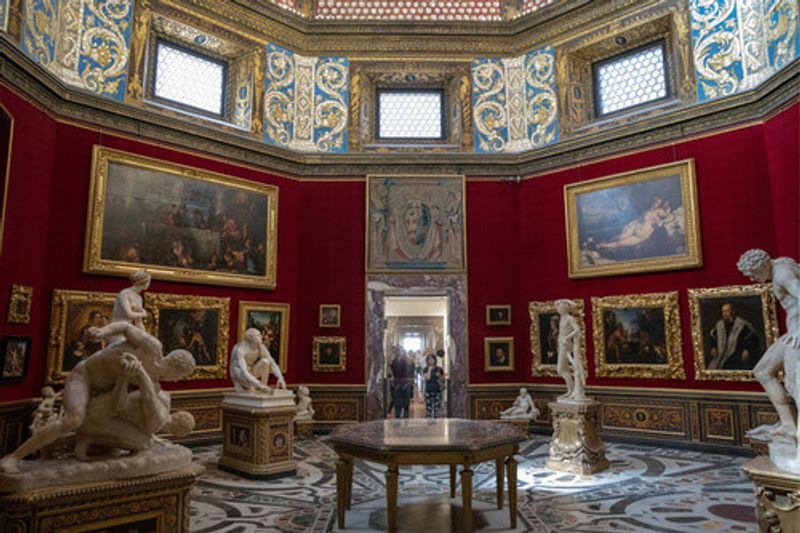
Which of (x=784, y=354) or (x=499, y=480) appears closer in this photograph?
(x=784, y=354)

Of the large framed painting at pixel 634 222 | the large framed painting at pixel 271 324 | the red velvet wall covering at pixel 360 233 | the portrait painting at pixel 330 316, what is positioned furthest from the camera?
the portrait painting at pixel 330 316

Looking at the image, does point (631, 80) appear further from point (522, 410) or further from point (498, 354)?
point (522, 410)

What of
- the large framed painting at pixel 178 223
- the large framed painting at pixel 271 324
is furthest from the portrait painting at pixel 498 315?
the large framed painting at pixel 178 223

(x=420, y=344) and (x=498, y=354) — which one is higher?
(x=420, y=344)

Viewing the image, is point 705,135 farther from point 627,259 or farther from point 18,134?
point 18,134

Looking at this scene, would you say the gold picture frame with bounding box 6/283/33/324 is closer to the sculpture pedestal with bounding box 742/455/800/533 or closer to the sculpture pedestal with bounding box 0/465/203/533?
the sculpture pedestal with bounding box 0/465/203/533

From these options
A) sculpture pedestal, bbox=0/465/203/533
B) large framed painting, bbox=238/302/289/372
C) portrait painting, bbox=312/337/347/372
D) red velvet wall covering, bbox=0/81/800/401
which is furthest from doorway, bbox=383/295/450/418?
sculpture pedestal, bbox=0/465/203/533

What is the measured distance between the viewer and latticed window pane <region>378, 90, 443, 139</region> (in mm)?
15109

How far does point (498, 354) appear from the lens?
45.7 feet

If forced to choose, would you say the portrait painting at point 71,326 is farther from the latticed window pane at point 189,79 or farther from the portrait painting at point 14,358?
the latticed window pane at point 189,79

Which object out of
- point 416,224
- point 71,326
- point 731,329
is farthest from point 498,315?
point 71,326

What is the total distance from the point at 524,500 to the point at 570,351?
11.3ft

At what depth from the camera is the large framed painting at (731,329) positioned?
10578 millimetres

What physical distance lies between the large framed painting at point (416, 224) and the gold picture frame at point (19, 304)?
7301 mm
